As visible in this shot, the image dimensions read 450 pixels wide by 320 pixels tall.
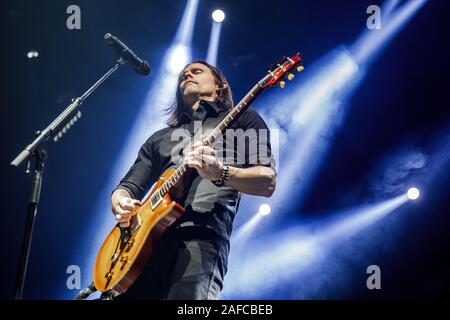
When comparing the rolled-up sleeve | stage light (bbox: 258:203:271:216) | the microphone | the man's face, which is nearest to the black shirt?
the rolled-up sleeve

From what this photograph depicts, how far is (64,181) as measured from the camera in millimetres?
4121

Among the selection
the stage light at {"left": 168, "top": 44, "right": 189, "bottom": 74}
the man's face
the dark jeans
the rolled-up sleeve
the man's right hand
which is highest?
the stage light at {"left": 168, "top": 44, "right": 189, "bottom": 74}

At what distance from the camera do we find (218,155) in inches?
106

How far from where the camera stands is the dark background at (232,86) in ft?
13.2

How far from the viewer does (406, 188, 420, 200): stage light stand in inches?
164

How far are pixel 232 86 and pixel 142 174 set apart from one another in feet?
5.14

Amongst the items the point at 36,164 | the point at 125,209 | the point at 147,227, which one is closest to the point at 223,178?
the point at 147,227

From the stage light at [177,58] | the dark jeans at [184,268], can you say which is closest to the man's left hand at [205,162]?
the dark jeans at [184,268]

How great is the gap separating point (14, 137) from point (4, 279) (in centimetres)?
120

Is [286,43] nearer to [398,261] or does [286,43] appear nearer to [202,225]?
[398,261]

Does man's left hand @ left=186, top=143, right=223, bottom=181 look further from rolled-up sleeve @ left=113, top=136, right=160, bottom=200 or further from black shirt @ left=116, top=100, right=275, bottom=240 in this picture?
rolled-up sleeve @ left=113, top=136, right=160, bottom=200

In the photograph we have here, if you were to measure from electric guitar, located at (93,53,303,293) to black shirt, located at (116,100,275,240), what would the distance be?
9cm
